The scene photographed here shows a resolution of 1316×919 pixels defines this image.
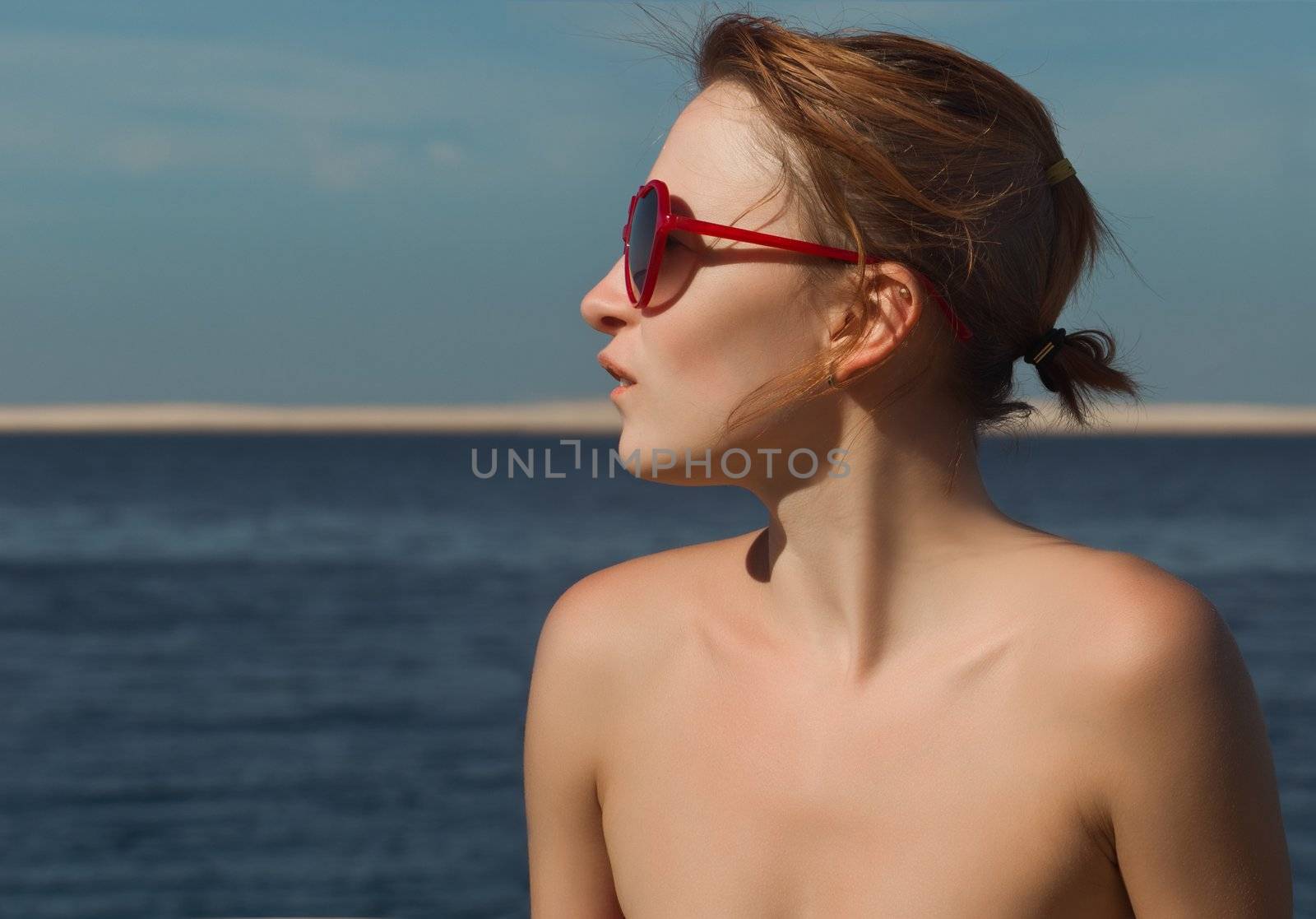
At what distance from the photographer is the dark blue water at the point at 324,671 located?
14.4 m

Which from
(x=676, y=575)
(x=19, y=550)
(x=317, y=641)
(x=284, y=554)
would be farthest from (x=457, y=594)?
(x=676, y=575)

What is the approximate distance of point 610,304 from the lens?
2.22 meters

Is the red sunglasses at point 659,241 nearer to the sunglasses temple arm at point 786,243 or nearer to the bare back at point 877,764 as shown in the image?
the sunglasses temple arm at point 786,243

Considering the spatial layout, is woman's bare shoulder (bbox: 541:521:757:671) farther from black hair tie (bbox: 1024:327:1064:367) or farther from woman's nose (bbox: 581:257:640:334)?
black hair tie (bbox: 1024:327:1064:367)

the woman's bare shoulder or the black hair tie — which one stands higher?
the black hair tie

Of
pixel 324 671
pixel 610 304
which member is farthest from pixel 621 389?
pixel 324 671

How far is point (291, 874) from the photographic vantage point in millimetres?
14406

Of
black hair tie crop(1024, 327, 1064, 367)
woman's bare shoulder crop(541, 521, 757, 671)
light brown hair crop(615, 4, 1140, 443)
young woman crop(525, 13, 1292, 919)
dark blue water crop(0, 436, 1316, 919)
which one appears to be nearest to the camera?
young woman crop(525, 13, 1292, 919)

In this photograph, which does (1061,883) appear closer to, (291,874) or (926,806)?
(926,806)

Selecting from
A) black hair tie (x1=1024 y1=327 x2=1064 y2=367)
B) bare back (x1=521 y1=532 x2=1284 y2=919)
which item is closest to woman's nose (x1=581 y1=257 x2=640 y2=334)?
bare back (x1=521 y1=532 x2=1284 y2=919)

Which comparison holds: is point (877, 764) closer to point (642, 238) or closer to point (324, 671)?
point (642, 238)

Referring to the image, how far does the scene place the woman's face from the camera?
208 centimetres

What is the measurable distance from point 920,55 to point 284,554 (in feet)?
170

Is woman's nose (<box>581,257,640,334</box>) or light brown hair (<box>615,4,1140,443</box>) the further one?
woman's nose (<box>581,257,640,334</box>)
